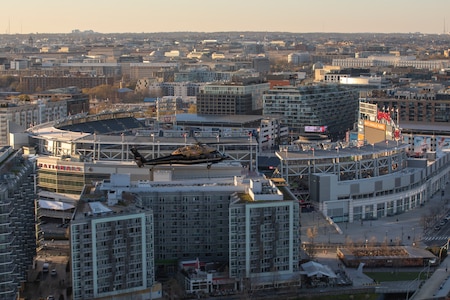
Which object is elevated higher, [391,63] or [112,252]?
[391,63]

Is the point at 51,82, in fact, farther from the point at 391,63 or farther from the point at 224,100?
the point at 391,63

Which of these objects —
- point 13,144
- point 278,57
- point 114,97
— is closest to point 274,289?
point 13,144

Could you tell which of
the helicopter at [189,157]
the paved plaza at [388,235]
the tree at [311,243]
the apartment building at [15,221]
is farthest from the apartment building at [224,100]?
Result: the apartment building at [15,221]

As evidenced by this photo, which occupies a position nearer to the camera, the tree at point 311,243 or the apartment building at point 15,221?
the apartment building at point 15,221

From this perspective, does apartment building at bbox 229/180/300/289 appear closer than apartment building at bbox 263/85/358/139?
Yes

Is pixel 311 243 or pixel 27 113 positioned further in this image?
pixel 27 113

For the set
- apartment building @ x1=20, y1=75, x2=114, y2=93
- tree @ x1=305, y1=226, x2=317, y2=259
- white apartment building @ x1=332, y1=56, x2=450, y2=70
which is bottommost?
tree @ x1=305, y1=226, x2=317, y2=259

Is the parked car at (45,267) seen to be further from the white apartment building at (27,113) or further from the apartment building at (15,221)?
the white apartment building at (27,113)

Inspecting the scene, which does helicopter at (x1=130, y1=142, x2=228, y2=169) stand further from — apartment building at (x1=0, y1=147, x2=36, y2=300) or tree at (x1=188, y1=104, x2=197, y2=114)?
tree at (x1=188, y1=104, x2=197, y2=114)

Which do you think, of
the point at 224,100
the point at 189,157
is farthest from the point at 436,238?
the point at 224,100

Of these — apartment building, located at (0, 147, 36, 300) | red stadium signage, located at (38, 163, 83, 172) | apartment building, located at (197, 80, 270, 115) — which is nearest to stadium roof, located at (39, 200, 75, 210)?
red stadium signage, located at (38, 163, 83, 172)

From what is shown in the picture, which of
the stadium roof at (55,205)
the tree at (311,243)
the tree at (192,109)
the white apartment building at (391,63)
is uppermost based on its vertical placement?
the white apartment building at (391,63)

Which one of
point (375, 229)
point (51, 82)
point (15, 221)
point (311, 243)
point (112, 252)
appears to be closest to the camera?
point (112, 252)
